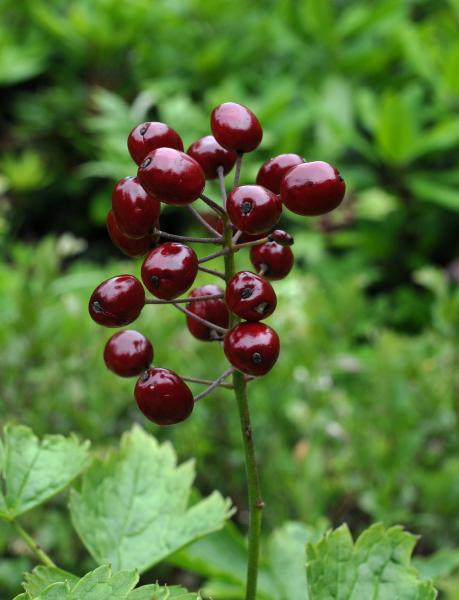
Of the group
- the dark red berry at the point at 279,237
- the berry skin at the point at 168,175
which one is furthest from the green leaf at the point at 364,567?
the berry skin at the point at 168,175

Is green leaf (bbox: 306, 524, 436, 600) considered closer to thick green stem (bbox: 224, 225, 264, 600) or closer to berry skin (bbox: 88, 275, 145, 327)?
thick green stem (bbox: 224, 225, 264, 600)

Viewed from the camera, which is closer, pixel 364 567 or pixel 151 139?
pixel 151 139

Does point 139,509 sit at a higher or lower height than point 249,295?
lower

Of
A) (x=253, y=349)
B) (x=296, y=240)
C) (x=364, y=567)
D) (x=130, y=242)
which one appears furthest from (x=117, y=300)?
(x=296, y=240)

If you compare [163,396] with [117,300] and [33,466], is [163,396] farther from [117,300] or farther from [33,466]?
[33,466]

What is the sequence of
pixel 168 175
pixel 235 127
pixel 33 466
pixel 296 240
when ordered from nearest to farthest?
pixel 168 175
pixel 235 127
pixel 33 466
pixel 296 240

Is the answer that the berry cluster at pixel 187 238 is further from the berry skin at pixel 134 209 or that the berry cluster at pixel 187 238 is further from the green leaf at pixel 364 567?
the green leaf at pixel 364 567
